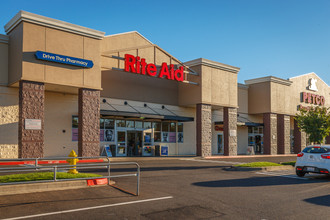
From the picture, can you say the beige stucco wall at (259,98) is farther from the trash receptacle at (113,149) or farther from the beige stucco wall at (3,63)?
the beige stucco wall at (3,63)

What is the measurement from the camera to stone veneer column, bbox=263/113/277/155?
34.2m

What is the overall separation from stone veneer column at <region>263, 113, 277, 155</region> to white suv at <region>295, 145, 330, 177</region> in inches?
824

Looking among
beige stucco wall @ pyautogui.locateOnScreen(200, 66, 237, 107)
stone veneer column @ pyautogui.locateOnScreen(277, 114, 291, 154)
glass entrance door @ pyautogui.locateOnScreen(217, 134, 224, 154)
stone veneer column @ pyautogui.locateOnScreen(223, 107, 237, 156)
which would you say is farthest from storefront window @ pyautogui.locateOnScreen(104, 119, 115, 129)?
stone veneer column @ pyautogui.locateOnScreen(277, 114, 291, 154)

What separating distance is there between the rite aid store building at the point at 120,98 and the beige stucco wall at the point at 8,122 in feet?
0.20

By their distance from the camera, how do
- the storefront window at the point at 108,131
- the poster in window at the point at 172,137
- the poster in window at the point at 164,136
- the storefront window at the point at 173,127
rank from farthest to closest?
the storefront window at the point at 173,127 → the poster in window at the point at 172,137 → the poster in window at the point at 164,136 → the storefront window at the point at 108,131

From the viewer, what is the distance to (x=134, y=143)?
26969mm

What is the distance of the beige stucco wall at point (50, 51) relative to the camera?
1817 centimetres

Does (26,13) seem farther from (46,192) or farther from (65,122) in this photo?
(46,192)

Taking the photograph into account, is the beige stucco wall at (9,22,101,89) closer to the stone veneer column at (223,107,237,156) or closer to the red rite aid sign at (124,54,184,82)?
the red rite aid sign at (124,54,184,82)

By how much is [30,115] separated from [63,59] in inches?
153

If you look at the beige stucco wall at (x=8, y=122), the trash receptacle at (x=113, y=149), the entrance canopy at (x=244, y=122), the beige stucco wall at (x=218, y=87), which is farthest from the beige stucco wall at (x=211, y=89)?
the beige stucco wall at (x=8, y=122)

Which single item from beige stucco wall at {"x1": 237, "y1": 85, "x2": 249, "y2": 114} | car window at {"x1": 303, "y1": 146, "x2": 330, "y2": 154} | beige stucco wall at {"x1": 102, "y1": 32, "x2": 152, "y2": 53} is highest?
beige stucco wall at {"x1": 102, "y1": 32, "x2": 152, "y2": 53}

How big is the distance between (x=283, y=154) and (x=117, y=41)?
22.5m

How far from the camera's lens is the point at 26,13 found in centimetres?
1816
